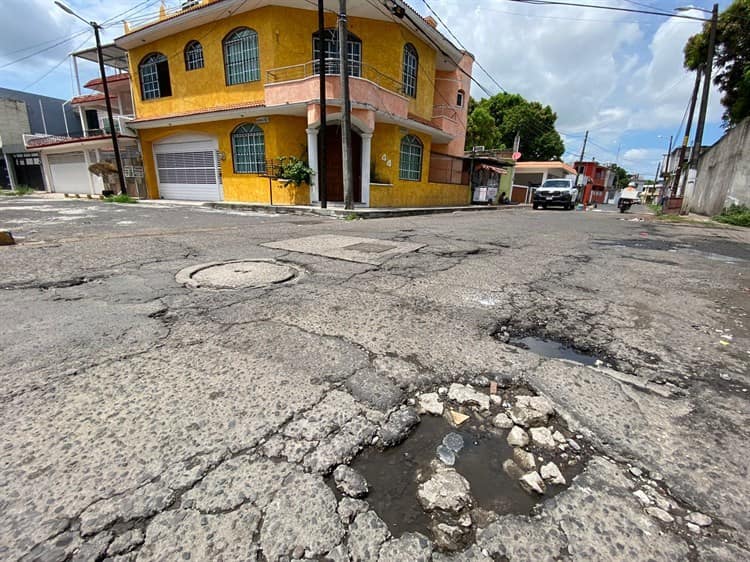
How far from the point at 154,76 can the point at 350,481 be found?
21536 mm

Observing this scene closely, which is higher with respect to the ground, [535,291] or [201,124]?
[201,124]

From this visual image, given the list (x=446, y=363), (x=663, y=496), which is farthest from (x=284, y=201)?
(x=663, y=496)

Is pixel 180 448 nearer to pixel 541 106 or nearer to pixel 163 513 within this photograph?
pixel 163 513

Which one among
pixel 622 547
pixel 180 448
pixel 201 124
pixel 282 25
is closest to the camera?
pixel 622 547

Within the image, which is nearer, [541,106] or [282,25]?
[282,25]

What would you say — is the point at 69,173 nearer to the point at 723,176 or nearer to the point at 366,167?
the point at 366,167

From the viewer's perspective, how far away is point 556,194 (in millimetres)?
19781

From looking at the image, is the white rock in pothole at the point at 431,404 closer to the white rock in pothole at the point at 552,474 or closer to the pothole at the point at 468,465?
the pothole at the point at 468,465

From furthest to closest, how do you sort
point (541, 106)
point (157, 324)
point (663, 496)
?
1. point (541, 106)
2. point (157, 324)
3. point (663, 496)

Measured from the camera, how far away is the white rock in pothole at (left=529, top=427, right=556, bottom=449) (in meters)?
1.48

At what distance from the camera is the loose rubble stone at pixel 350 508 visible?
1.12 metres

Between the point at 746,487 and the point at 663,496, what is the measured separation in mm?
349

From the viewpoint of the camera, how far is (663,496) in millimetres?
1232

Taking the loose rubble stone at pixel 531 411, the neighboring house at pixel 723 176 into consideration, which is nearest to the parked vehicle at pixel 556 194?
the neighboring house at pixel 723 176
